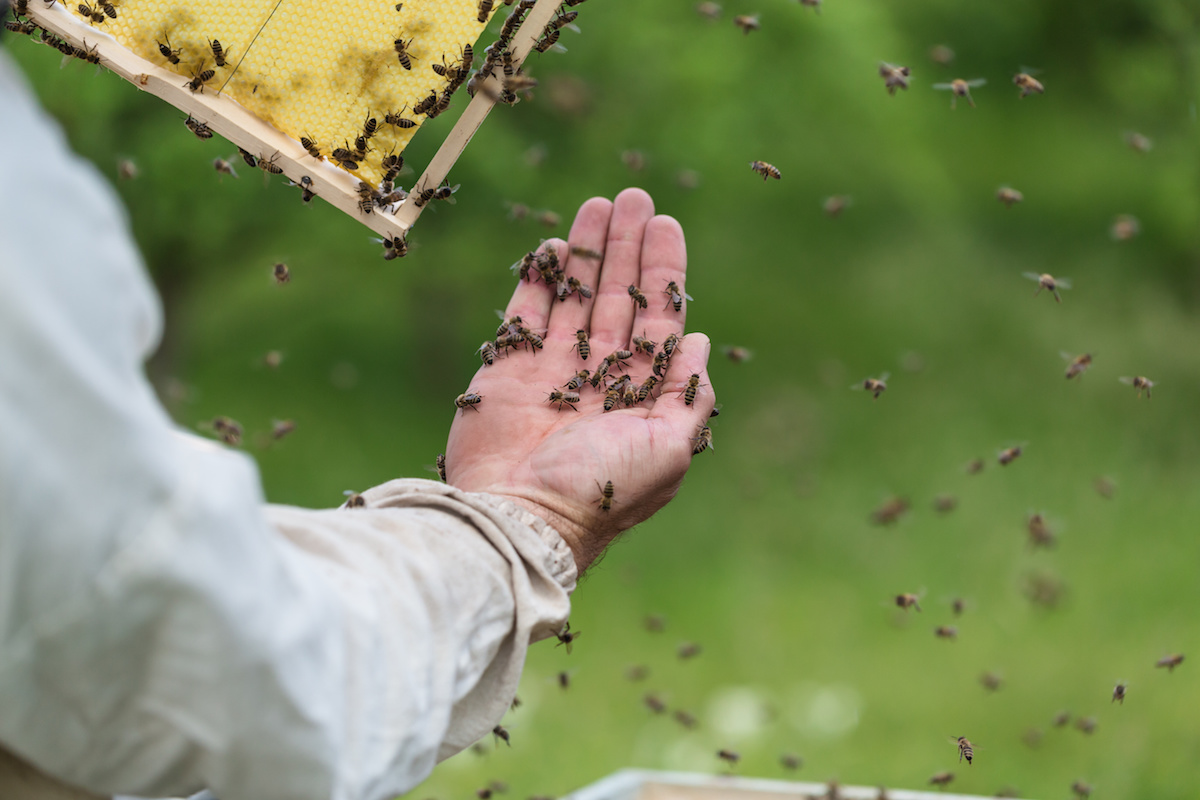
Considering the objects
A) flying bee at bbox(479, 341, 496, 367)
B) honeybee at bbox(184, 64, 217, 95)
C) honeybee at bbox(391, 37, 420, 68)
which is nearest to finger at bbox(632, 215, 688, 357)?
flying bee at bbox(479, 341, 496, 367)

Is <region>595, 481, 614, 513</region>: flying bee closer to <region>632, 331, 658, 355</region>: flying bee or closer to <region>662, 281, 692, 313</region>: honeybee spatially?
<region>632, 331, 658, 355</region>: flying bee

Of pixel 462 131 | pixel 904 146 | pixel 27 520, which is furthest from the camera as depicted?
pixel 904 146

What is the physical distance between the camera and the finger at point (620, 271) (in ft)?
12.2

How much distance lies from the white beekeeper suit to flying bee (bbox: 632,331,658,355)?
5.86 ft

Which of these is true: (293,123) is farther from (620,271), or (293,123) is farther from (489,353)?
(620,271)

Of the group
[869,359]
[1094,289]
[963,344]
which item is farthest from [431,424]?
[1094,289]

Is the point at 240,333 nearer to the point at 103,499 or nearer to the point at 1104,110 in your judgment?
the point at 1104,110

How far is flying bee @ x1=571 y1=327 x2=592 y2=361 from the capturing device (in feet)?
11.8

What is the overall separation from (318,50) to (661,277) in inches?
55.0

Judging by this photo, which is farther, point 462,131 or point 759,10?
point 759,10

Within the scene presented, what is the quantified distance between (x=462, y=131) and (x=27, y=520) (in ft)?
6.79

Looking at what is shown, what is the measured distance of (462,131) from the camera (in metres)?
3.13

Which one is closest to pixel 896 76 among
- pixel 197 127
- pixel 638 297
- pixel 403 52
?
pixel 638 297

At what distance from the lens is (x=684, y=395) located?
337cm
